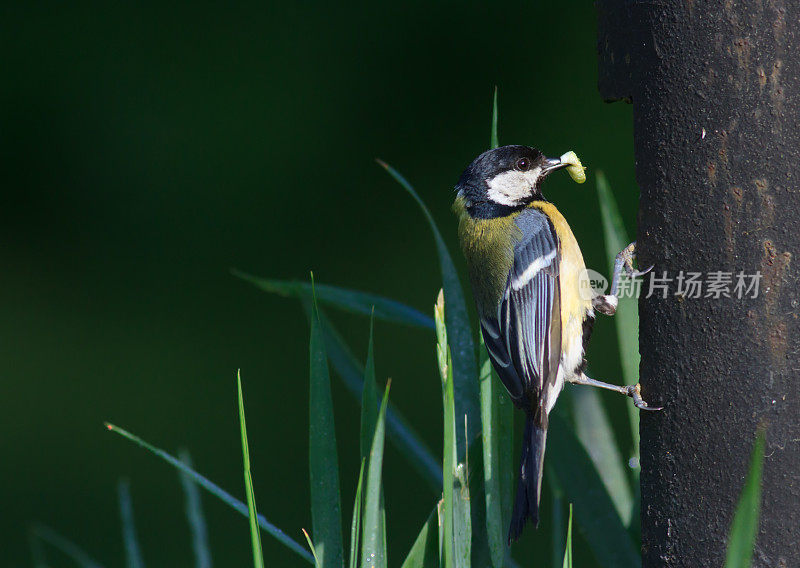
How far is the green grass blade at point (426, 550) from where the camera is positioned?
102 centimetres

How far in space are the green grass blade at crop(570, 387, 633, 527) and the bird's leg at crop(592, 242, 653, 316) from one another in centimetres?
17

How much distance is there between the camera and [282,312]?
3.29m

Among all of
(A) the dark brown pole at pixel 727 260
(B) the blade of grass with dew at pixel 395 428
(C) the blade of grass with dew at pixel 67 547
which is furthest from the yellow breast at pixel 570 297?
(C) the blade of grass with dew at pixel 67 547

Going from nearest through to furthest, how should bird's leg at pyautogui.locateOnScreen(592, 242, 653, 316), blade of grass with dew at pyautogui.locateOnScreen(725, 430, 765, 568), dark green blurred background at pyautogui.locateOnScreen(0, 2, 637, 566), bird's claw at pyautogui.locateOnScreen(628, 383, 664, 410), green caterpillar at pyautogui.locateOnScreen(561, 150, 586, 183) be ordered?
blade of grass with dew at pyautogui.locateOnScreen(725, 430, 765, 568) < bird's claw at pyautogui.locateOnScreen(628, 383, 664, 410) < bird's leg at pyautogui.locateOnScreen(592, 242, 653, 316) < green caterpillar at pyautogui.locateOnScreen(561, 150, 586, 183) < dark green blurred background at pyautogui.locateOnScreen(0, 2, 637, 566)

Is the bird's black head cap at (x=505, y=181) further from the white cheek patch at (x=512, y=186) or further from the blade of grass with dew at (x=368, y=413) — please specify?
the blade of grass with dew at (x=368, y=413)

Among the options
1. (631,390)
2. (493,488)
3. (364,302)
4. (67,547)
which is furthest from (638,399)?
(67,547)

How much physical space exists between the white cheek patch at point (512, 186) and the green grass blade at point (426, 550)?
2.01 ft

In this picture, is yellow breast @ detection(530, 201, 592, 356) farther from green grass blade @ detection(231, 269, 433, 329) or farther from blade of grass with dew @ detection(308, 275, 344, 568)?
blade of grass with dew @ detection(308, 275, 344, 568)

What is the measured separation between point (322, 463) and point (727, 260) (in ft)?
1.57

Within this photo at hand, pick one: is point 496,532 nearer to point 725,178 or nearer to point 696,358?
point 696,358

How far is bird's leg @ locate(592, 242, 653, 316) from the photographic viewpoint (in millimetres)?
1262

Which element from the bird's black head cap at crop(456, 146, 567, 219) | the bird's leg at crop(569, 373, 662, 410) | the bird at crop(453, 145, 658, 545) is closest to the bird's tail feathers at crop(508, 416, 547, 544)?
the bird at crop(453, 145, 658, 545)

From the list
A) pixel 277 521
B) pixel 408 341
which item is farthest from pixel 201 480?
pixel 408 341

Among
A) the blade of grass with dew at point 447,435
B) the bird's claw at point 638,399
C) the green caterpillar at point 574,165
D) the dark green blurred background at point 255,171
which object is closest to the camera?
the blade of grass with dew at point 447,435
